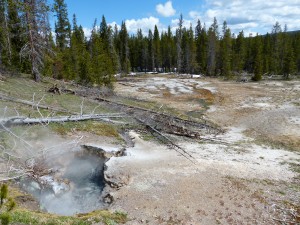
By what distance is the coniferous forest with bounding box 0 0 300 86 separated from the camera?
101 ft

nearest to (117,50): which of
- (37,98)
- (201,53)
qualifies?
(201,53)

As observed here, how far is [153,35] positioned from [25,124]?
76.5m

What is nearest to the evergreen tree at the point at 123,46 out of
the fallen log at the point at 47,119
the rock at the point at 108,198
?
the fallen log at the point at 47,119

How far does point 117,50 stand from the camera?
83.9 metres

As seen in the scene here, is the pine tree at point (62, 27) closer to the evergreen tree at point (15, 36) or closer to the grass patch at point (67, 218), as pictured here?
the evergreen tree at point (15, 36)

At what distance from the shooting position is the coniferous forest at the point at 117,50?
30781 millimetres

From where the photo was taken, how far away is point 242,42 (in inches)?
3063

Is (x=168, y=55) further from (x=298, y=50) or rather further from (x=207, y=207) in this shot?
(x=207, y=207)

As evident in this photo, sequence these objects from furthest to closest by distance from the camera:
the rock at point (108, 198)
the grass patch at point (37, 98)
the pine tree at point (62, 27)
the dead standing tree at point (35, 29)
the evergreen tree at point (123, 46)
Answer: the evergreen tree at point (123, 46) → the pine tree at point (62, 27) → the dead standing tree at point (35, 29) → the grass patch at point (37, 98) → the rock at point (108, 198)

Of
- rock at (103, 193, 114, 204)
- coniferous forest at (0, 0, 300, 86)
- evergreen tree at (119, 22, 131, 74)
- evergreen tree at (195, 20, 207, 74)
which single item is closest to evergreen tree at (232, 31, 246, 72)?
coniferous forest at (0, 0, 300, 86)

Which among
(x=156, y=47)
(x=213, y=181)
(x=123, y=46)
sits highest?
(x=123, y=46)

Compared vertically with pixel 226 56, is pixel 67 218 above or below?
below

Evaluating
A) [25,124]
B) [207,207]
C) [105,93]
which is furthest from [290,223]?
[105,93]

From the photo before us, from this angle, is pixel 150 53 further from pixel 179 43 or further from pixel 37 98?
pixel 37 98
